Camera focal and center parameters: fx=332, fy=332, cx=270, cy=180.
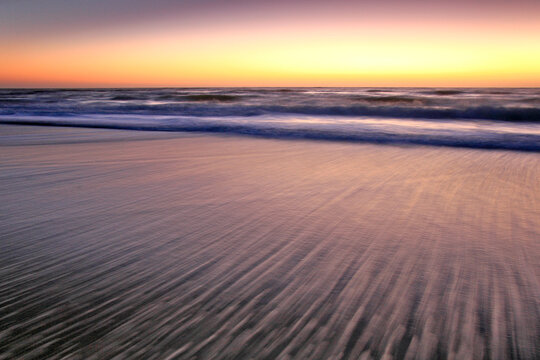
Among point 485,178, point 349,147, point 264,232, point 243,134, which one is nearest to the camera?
point 264,232

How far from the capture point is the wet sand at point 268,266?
0.92 metres

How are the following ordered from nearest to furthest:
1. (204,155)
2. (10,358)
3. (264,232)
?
(10,358)
(264,232)
(204,155)

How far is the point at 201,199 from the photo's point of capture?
2131mm

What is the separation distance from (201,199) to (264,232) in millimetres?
654

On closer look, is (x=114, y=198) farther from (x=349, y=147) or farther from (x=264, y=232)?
(x=349, y=147)

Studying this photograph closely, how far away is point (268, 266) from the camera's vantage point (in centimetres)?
130

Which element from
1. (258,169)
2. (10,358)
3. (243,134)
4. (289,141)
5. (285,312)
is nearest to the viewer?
(10,358)

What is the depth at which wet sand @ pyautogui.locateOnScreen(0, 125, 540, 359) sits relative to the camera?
92 centimetres

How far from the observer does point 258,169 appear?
9.80 feet

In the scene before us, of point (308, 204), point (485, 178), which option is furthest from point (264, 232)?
point (485, 178)

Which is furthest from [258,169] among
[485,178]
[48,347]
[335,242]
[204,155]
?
[48,347]

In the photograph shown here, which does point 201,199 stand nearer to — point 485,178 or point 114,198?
point 114,198

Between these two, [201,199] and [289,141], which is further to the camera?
[289,141]

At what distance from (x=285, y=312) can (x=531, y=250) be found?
46.6 inches
